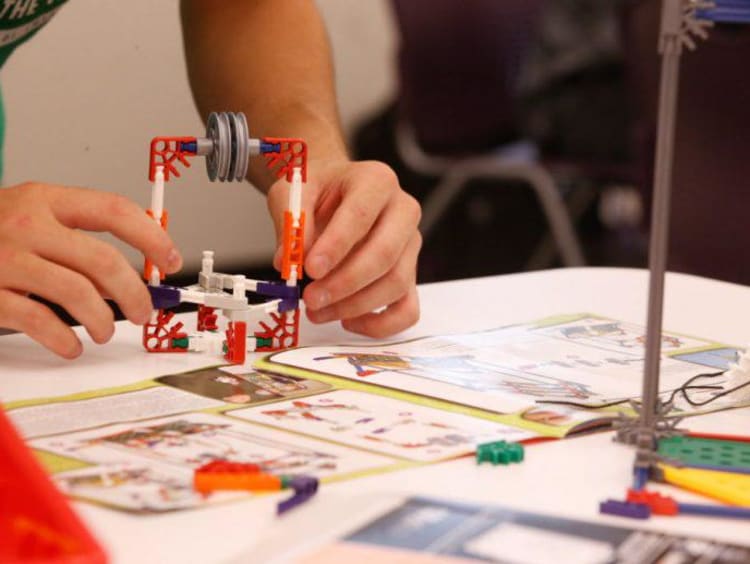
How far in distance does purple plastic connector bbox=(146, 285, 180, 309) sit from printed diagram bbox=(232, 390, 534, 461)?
0.55ft

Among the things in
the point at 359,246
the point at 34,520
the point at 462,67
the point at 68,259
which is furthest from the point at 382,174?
the point at 462,67

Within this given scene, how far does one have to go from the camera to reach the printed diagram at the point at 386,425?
709 millimetres

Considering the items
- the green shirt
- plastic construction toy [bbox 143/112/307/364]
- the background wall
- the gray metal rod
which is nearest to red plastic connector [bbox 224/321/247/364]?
plastic construction toy [bbox 143/112/307/364]

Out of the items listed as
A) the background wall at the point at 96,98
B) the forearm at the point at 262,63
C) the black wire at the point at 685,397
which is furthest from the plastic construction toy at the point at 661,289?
the background wall at the point at 96,98

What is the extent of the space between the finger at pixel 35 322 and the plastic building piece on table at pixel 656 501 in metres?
0.41

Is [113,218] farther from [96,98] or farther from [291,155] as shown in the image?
[96,98]

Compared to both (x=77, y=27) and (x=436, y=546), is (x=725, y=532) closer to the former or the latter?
(x=436, y=546)

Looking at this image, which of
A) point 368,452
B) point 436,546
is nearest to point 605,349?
point 368,452

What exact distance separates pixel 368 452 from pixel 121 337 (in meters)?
0.34

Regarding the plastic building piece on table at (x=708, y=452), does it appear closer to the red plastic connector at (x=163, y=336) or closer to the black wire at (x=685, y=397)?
the black wire at (x=685, y=397)

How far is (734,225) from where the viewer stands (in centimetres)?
192

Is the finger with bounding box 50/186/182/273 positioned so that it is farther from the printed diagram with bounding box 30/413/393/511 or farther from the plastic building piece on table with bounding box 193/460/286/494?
the plastic building piece on table with bounding box 193/460/286/494

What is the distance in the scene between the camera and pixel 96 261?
0.84 metres

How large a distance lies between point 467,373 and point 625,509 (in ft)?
0.92
